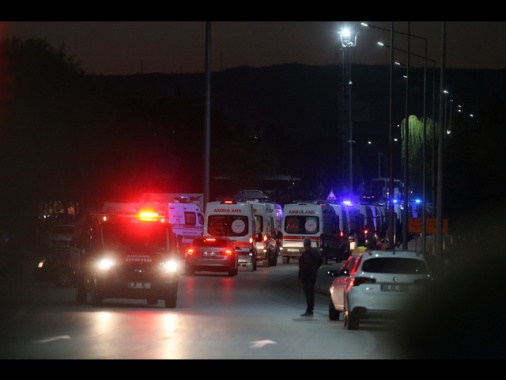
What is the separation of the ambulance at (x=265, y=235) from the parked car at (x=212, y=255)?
5.82 m

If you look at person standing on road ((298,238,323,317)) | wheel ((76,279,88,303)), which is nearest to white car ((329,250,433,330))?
person standing on road ((298,238,323,317))

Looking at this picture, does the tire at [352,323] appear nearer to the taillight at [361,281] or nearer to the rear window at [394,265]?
the taillight at [361,281]

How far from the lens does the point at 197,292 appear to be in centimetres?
3906

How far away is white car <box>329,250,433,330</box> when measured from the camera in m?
25.7

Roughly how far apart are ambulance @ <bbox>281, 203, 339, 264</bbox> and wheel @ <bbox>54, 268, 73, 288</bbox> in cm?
2393

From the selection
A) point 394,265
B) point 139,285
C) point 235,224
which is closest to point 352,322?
point 394,265

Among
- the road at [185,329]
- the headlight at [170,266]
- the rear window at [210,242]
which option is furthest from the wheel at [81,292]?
the rear window at [210,242]

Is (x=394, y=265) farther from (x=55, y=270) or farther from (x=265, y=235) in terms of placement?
(x=265, y=235)

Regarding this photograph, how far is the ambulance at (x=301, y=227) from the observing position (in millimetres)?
63062

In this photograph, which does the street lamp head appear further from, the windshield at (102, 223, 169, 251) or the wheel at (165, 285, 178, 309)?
the wheel at (165, 285, 178, 309)
